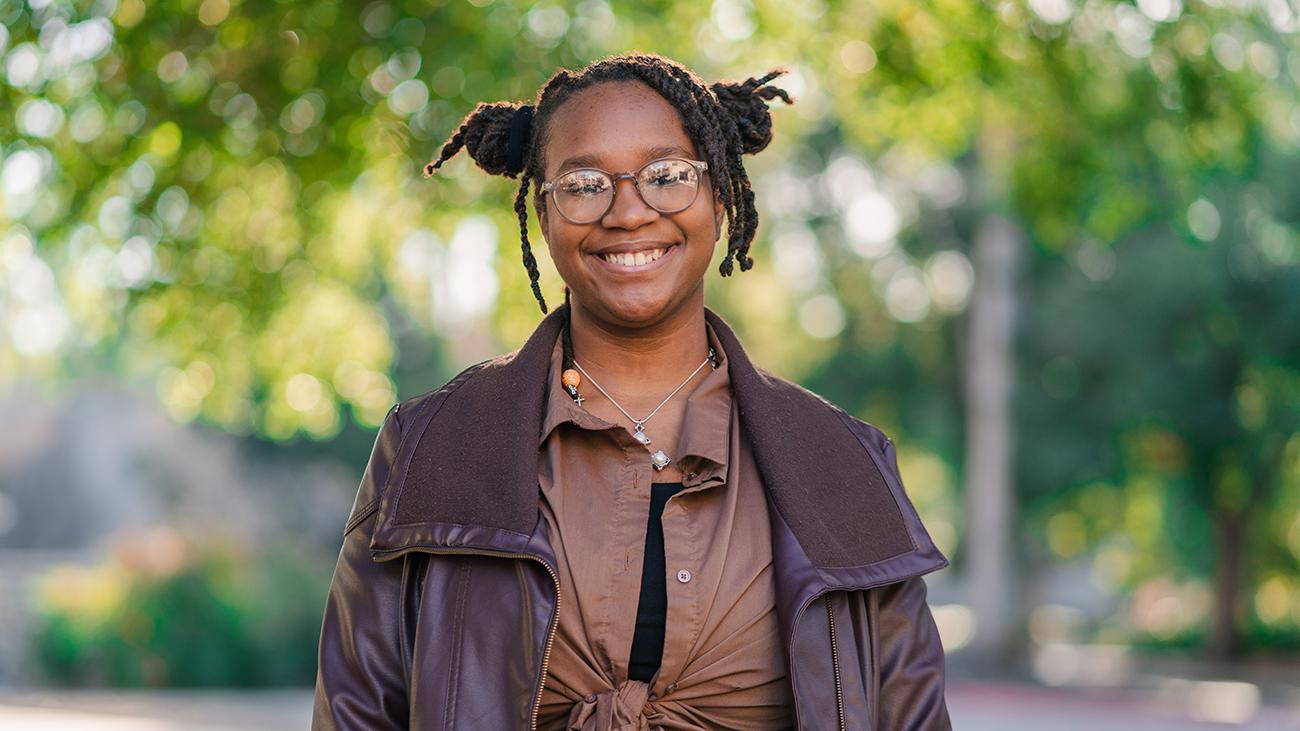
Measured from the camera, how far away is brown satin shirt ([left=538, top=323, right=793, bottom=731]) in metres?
2.64

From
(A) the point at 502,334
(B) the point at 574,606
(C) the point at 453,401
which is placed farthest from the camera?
(A) the point at 502,334

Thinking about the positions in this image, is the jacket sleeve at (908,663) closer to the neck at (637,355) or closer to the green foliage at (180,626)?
the neck at (637,355)

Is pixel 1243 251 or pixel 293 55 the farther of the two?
pixel 1243 251

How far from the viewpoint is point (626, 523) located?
2.70 metres

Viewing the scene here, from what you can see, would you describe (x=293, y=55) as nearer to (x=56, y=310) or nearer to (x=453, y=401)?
(x=56, y=310)

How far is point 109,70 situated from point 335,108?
0.96 m

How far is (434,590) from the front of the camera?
2.66 meters

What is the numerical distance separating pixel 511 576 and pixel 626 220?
2.15ft

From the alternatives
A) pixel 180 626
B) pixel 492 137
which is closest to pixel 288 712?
pixel 180 626

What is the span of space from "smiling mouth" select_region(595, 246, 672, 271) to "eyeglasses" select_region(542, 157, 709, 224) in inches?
3.2

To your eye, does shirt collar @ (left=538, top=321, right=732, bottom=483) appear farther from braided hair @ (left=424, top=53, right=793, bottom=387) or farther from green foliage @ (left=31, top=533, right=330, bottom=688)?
green foliage @ (left=31, top=533, right=330, bottom=688)

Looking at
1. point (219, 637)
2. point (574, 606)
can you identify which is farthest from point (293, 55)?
point (219, 637)

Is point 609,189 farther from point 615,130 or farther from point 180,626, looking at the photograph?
point 180,626

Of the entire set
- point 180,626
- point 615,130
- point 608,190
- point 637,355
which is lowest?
point 180,626
